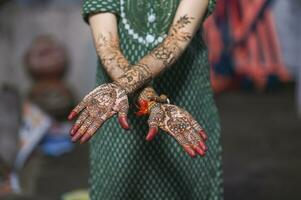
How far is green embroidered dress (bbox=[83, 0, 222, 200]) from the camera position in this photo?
2.55m

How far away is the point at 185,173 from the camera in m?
2.69

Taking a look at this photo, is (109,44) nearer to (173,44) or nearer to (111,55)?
(111,55)

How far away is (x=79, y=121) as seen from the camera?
2.17 metres

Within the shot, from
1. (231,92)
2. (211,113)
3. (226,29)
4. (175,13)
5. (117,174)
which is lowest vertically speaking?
(231,92)

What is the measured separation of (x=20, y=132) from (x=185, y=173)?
10.4 ft

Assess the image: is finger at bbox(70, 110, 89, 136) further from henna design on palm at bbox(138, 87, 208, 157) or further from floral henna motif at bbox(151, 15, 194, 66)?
floral henna motif at bbox(151, 15, 194, 66)

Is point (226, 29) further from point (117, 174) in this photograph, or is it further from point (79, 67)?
point (117, 174)

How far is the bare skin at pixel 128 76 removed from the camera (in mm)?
2162

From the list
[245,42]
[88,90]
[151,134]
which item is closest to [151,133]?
[151,134]

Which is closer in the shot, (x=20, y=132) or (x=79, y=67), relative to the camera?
(x=20, y=132)

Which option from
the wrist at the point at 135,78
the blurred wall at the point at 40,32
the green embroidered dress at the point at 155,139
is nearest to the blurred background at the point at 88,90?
the blurred wall at the point at 40,32

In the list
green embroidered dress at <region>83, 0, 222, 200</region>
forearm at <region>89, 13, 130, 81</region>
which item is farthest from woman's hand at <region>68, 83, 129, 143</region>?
green embroidered dress at <region>83, 0, 222, 200</region>

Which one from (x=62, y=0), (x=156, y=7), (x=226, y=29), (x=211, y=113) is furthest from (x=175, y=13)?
(x=226, y=29)

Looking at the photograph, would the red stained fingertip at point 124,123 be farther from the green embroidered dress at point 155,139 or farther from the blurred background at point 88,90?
the blurred background at point 88,90
